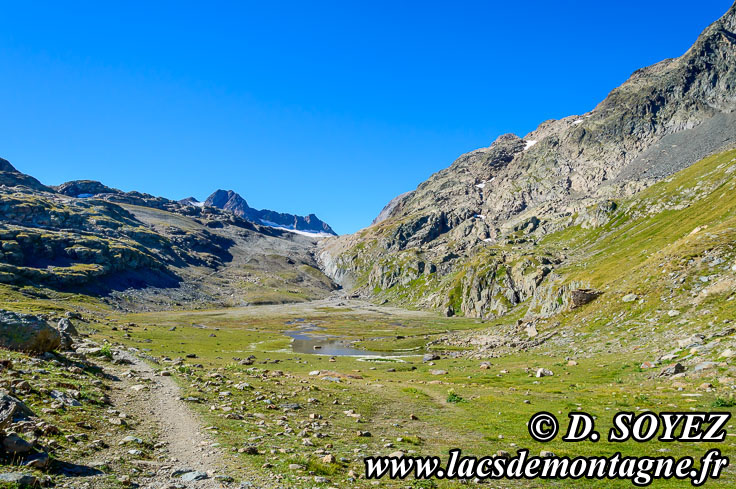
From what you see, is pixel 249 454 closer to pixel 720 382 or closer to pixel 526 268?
pixel 720 382

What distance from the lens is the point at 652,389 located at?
27391mm

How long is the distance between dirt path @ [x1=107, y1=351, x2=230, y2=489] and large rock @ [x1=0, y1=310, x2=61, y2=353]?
535 centimetres

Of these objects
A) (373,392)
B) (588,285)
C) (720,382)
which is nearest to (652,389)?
(720,382)

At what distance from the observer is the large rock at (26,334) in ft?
80.9

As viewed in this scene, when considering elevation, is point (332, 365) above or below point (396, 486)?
below

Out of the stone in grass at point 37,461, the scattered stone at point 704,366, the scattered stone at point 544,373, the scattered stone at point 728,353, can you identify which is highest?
the scattered stone at point 728,353

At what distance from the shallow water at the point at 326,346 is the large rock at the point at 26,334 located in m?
70.5

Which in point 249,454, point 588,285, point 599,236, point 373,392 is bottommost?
point 373,392

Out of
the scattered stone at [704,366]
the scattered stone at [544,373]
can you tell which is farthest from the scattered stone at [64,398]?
the scattered stone at [544,373]

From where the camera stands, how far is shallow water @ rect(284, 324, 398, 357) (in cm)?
9579

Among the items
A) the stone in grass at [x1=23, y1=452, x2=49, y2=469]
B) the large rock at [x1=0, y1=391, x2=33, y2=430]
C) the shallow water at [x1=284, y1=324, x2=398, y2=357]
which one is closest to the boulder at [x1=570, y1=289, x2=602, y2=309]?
the shallow water at [x1=284, y1=324, x2=398, y2=357]

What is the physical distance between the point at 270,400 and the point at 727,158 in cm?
24720

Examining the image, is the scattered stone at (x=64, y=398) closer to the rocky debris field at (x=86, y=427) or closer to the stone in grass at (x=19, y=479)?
the rocky debris field at (x=86, y=427)

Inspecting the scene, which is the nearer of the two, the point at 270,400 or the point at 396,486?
the point at 396,486
